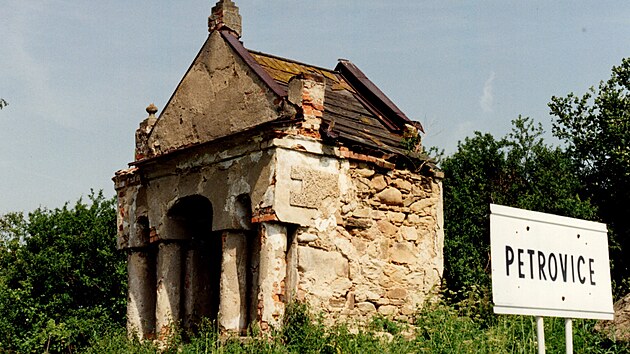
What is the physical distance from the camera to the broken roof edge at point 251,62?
11.1 metres

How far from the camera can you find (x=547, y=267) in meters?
4.33

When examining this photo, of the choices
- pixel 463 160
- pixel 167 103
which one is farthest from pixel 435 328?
pixel 463 160

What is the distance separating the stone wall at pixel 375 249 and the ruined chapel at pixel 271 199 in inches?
0.7

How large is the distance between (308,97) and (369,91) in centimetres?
274

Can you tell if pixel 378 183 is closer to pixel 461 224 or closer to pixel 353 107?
pixel 353 107

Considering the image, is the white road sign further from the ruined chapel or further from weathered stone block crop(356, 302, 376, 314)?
weathered stone block crop(356, 302, 376, 314)

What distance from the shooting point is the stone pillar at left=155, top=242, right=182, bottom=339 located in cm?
1240

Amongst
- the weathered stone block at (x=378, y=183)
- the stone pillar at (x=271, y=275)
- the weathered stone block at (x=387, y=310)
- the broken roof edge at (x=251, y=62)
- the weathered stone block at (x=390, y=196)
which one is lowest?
the weathered stone block at (x=387, y=310)

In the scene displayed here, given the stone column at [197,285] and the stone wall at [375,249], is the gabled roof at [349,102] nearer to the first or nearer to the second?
the stone wall at [375,249]

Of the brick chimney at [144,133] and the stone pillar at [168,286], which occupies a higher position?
the brick chimney at [144,133]

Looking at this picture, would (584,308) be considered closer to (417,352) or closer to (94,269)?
(417,352)

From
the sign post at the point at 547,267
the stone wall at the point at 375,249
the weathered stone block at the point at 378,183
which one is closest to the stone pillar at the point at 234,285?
the stone wall at the point at 375,249

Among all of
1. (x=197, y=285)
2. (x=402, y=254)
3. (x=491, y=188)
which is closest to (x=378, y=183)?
(x=402, y=254)

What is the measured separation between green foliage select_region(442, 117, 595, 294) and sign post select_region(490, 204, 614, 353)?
10108mm
